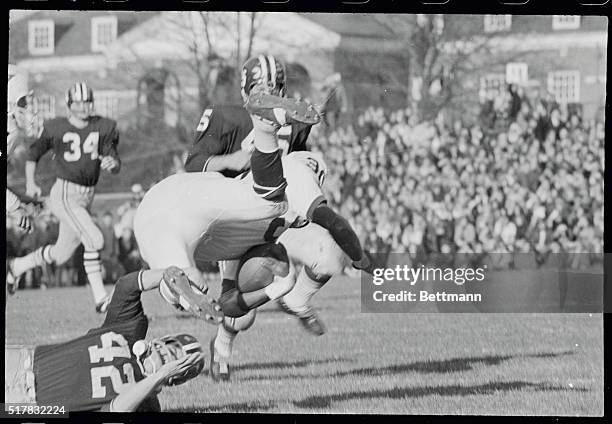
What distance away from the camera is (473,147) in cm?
625

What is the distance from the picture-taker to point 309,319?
6.32 m

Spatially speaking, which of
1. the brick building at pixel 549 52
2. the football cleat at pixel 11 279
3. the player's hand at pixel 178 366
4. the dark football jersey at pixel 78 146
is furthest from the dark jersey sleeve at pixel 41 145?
the brick building at pixel 549 52

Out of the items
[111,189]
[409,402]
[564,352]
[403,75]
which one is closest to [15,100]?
[111,189]

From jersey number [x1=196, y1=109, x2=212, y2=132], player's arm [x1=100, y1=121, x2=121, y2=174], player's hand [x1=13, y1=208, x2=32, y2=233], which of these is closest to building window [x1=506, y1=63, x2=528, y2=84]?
jersey number [x1=196, y1=109, x2=212, y2=132]

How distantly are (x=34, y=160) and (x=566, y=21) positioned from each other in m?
2.56

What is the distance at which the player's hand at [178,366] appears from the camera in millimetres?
6203

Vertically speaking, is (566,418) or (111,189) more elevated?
(111,189)

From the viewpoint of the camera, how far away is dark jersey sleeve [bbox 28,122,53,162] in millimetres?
6285

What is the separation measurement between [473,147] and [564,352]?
1047mm

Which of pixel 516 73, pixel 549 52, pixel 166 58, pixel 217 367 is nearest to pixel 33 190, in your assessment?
pixel 166 58

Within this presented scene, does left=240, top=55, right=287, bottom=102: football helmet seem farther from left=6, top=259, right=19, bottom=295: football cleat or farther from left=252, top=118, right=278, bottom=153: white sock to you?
left=6, top=259, right=19, bottom=295: football cleat

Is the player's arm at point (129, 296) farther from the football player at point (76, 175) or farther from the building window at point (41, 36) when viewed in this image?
the building window at point (41, 36)

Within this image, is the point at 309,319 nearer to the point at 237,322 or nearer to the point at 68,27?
the point at 237,322

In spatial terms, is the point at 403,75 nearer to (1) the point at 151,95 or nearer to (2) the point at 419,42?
(2) the point at 419,42
